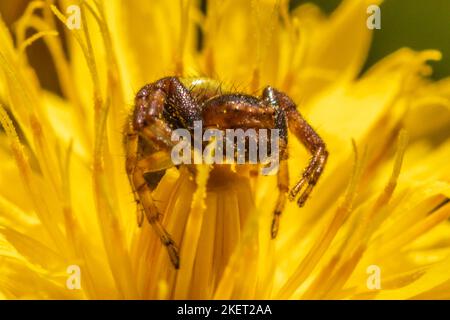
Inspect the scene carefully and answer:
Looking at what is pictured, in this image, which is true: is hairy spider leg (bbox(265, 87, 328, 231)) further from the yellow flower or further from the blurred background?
the blurred background

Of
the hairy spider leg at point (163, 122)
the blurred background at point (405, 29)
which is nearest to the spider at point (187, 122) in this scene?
the hairy spider leg at point (163, 122)

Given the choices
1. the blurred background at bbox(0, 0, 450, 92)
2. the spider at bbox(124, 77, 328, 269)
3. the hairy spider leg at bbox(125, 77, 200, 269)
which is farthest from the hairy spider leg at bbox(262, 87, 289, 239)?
the blurred background at bbox(0, 0, 450, 92)

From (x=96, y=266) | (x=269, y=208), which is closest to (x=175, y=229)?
(x=96, y=266)

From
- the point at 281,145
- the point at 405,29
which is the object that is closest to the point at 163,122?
the point at 281,145

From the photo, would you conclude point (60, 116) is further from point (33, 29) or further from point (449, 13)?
point (449, 13)

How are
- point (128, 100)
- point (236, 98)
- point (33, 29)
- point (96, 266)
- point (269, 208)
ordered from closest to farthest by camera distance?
point (236, 98) < point (96, 266) < point (269, 208) < point (128, 100) < point (33, 29)

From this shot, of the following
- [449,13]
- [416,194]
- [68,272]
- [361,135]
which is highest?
[449,13]

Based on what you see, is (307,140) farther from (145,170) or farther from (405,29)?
(405,29)
